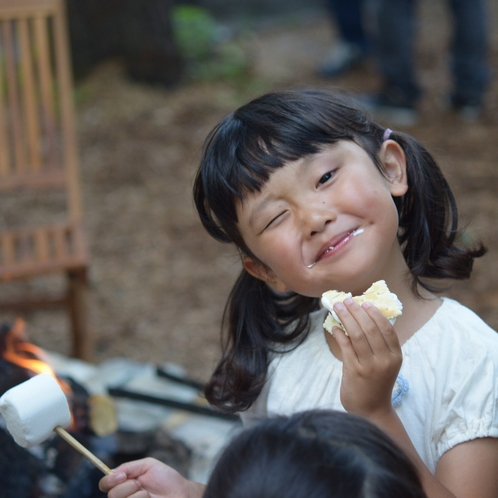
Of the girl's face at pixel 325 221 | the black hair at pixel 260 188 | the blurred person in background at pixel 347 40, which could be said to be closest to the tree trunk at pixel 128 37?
the blurred person in background at pixel 347 40

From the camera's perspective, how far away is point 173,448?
8.52ft

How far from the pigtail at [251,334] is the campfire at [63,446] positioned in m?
0.69

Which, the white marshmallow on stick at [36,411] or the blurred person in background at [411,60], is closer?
the white marshmallow on stick at [36,411]

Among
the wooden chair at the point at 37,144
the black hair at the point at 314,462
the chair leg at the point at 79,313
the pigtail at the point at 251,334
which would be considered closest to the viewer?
the black hair at the point at 314,462

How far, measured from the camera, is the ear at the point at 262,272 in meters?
1.77

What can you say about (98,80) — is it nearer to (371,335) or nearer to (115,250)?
(115,250)

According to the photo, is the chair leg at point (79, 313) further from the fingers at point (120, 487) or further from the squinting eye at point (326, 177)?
the squinting eye at point (326, 177)

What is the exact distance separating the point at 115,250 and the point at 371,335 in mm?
3331

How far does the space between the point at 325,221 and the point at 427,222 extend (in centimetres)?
43

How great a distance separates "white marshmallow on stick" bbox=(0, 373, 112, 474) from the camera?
1.56 meters

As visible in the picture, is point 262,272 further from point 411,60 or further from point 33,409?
point 411,60

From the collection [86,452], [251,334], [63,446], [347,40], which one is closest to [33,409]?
[86,452]

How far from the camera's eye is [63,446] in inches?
96.6

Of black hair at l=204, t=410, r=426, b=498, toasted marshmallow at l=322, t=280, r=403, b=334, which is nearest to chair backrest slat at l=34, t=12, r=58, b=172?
toasted marshmallow at l=322, t=280, r=403, b=334
